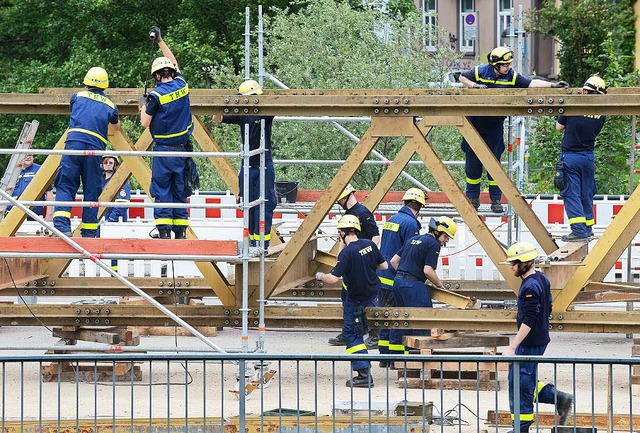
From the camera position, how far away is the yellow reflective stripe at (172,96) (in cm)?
1217

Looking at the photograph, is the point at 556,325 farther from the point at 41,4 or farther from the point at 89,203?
the point at 41,4

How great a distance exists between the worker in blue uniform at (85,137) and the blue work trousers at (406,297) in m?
3.14

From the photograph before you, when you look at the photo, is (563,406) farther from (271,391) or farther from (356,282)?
(271,391)

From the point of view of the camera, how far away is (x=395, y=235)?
554 inches

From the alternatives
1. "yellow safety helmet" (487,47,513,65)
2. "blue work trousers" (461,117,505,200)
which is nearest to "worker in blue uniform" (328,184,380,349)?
"blue work trousers" (461,117,505,200)

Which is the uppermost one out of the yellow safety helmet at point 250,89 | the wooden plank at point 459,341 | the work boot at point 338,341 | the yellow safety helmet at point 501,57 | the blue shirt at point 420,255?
the yellow safety helmet at point 501,57

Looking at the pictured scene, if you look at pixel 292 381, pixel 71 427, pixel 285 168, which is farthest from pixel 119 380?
pixel 285 168

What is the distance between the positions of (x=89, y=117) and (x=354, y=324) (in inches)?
124

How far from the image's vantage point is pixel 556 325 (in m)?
12.3

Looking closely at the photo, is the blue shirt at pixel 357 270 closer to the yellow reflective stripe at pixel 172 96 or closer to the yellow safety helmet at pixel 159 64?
the yellow reflective stripe at pixel 172 96

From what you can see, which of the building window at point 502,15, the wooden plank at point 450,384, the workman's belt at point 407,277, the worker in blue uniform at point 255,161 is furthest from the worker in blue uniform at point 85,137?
the building window at point 502,15

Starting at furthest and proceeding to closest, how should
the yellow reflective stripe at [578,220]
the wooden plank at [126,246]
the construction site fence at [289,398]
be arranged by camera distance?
the yellow reflective stripe at [578,220] → the wooden plank at [126,246] → the construction site fence at [289,398]

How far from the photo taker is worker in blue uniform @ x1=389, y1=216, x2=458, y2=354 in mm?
13156

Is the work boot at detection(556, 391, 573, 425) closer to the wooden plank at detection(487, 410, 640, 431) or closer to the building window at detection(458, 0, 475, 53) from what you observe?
the wooden plank at detection(487, 410, 640, 431)
